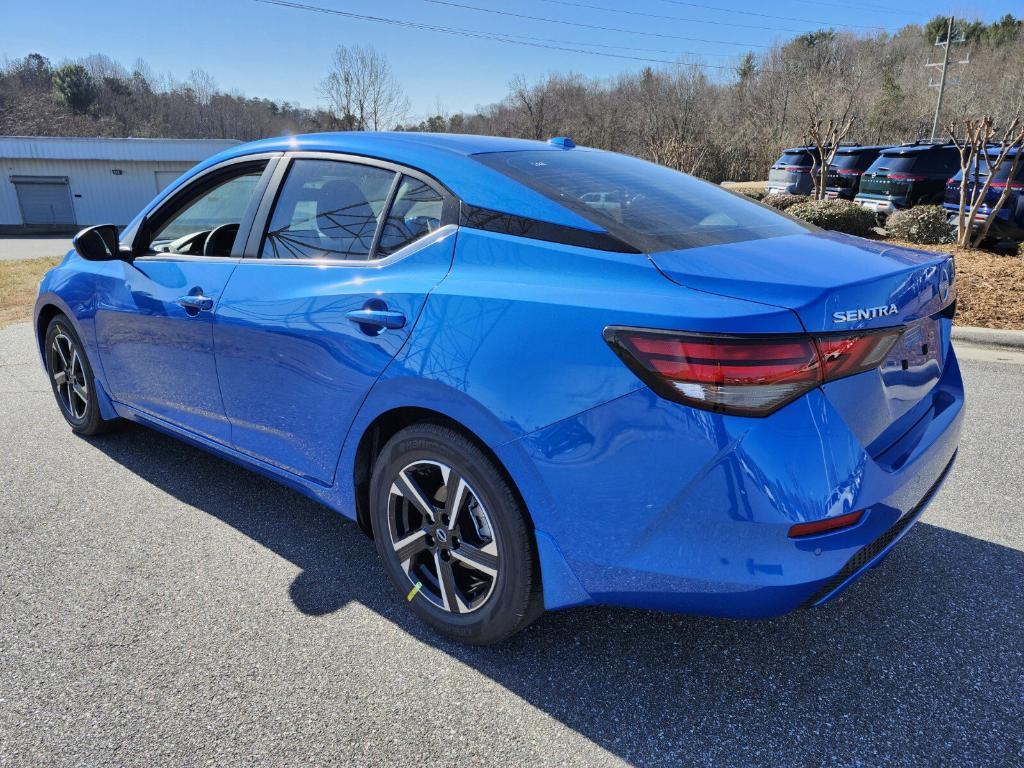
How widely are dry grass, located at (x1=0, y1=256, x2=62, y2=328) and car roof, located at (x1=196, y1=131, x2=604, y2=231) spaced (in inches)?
285

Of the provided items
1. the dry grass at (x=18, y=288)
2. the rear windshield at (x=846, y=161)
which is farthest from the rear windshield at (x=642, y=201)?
the rear windshield at (x=846, y=161)

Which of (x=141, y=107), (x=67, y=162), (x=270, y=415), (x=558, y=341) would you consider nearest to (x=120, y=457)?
(x=270, y=415)

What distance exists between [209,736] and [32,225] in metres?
44.5

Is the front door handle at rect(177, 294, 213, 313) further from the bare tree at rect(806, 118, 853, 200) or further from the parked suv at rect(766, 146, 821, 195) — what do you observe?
the parked suv at rect(766, 146, 821, 195)

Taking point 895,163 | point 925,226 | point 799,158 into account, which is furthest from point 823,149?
point 925,226

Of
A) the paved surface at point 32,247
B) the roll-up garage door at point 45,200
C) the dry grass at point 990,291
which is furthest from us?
the roll-up garage door at point 45,200

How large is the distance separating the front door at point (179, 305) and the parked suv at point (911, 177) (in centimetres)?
1387

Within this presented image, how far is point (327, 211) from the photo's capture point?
8.90ft

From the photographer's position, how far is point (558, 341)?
1.87 m

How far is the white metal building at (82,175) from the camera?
35.5 meters

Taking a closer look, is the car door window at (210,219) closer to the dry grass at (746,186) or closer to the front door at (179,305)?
the front door at (179,305)

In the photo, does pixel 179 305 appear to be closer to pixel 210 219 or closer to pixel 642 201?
pixel 210 219

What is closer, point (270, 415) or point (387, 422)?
point (387, 422)

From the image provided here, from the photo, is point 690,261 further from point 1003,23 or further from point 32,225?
point 1003,23
